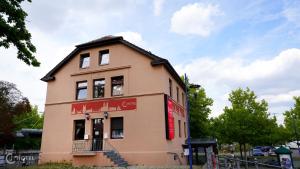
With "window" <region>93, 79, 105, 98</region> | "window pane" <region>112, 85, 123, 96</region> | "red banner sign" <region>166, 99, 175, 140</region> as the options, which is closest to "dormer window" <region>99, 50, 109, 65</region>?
"window" <region>93, 79, 105, 98</region>

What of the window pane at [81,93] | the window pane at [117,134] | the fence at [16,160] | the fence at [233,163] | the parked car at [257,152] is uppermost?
the window pane at [81,93]

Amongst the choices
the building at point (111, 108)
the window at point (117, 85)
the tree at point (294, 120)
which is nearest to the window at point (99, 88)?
the building at point (111, 108)

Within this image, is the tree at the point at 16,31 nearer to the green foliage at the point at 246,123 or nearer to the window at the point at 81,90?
the window at the point at 81,90

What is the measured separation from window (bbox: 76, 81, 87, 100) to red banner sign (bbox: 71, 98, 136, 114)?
850 millimetres

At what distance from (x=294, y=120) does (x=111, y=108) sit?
93.8 feet

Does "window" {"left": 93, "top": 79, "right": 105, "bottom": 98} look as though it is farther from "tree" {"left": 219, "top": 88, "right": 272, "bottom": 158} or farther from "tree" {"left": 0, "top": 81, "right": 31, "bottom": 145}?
"tree" {"left": 219, "top": 88, "right": 272, "bottom": 158}

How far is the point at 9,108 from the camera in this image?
23578 millimetres

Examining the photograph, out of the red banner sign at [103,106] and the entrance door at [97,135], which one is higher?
the red banner sign at [103,106]

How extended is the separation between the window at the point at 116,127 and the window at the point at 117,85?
7.10ft

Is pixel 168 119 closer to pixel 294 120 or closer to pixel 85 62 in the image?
pixel 85 62

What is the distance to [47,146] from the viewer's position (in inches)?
830

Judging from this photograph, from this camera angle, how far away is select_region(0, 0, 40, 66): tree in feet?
35.6

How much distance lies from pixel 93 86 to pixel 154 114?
6.31 m

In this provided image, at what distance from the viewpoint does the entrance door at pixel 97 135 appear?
19431 millimetres
